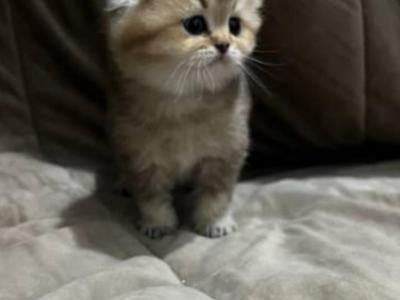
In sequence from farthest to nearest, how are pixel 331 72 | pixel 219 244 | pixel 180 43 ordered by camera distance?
pixel 331 72 < pixel 219 244 < pixel 180 43

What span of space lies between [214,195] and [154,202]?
0.37ft

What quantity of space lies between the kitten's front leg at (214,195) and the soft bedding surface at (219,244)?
3 cm

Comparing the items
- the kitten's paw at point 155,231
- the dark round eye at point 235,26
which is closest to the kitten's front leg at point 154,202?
the kitten's paw at point 155,231

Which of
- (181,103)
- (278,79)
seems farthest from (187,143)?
(278,79)

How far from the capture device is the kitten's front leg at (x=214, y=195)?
1.28 m

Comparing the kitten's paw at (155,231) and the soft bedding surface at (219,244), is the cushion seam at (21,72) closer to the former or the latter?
the soft bedding surface at (219,244)

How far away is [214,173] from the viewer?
129 centimetres

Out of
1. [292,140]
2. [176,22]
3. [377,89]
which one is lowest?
[292,140]

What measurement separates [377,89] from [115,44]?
548mm

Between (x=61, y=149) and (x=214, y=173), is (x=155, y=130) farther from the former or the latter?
(x=61, y=149)

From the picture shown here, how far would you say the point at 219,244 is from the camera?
1225 millimetres

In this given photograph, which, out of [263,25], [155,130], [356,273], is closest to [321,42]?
[263,25]

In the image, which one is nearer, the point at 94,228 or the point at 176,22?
the point at 176,22

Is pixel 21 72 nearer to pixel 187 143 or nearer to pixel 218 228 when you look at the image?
pixel 187 143
